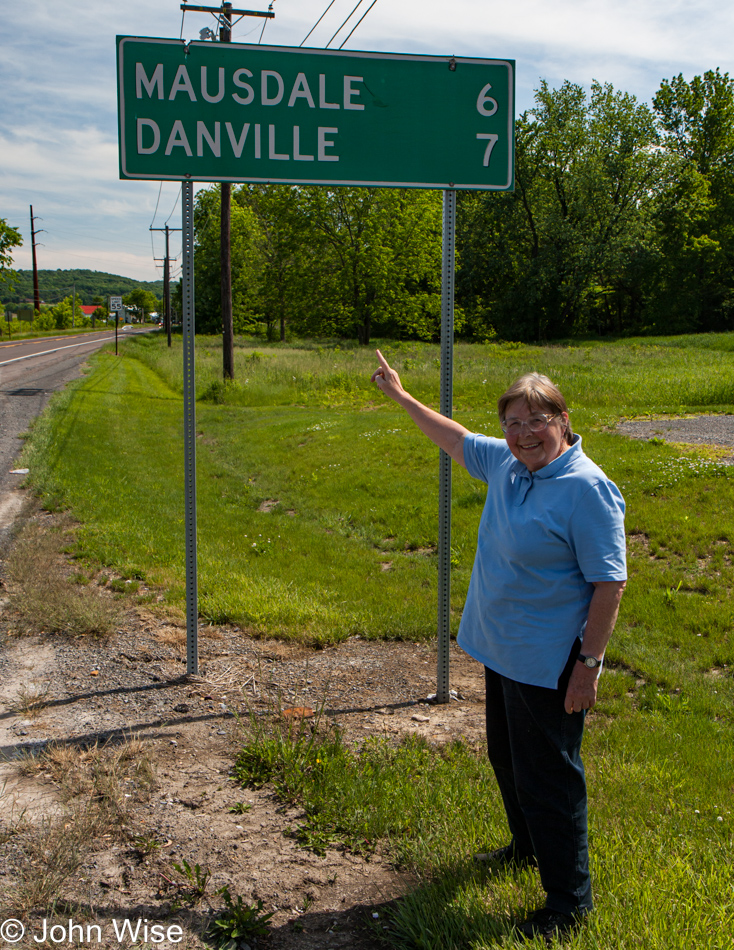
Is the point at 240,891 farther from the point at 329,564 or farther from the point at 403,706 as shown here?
the point at 329,564

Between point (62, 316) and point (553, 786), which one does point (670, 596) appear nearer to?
point (553, 786)

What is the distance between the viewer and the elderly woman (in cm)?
227

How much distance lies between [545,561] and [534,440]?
393 mm

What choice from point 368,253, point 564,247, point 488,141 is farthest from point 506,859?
point 564,247

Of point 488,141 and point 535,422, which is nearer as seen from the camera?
point 535,422

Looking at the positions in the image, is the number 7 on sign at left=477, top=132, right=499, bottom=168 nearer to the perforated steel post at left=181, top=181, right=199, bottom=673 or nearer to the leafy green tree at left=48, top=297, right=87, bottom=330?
the perforated steel post at left=181, top=181, right=199, bottom=673

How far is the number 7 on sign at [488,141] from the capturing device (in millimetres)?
4422

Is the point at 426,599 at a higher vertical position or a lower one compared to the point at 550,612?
lower

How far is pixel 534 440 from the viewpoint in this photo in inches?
96.6

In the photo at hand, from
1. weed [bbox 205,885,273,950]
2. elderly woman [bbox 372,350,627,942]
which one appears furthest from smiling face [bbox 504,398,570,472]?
weed [bbox 205,885,273,950]

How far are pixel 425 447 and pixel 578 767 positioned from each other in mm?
9699

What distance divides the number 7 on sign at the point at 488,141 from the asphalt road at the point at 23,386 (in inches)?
317

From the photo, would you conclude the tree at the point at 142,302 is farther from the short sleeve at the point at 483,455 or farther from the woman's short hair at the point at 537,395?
the woman's short hair at the point at 537,395

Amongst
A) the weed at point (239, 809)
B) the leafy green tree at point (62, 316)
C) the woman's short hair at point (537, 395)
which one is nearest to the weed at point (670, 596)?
the weed at point (239, 809)
